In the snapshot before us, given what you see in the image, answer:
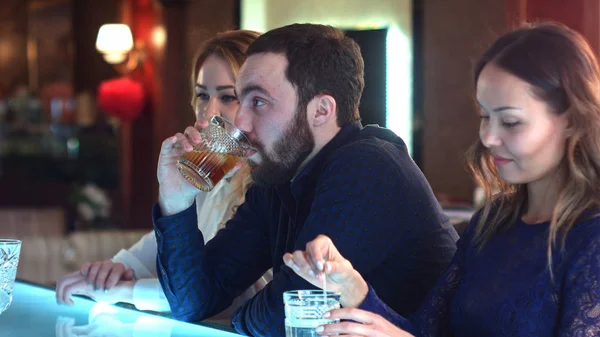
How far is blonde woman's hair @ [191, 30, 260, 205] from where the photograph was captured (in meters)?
2.49

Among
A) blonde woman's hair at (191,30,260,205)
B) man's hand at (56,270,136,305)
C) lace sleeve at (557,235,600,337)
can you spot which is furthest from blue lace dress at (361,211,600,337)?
blonde woman's hair at (191,30,260,205)

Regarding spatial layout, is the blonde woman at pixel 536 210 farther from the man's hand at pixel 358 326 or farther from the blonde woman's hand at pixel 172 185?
the blonde woman's hand at pixel 172 185

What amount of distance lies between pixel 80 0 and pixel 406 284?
9.28 metres

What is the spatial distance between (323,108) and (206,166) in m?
0.29

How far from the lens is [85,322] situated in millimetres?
1741

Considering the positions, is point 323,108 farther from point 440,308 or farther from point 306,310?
point 306,310

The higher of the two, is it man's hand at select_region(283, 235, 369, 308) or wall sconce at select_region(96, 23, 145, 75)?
wall sconce at select_region(96, 23, 145, 75)

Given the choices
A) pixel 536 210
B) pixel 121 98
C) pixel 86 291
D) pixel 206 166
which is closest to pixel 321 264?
pixel 536 210

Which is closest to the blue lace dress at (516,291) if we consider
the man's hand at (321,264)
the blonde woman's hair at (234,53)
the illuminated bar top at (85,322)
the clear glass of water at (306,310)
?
the man's hand at (321,264)

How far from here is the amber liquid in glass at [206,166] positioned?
6.03 ft

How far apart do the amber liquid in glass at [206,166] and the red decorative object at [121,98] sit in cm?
719

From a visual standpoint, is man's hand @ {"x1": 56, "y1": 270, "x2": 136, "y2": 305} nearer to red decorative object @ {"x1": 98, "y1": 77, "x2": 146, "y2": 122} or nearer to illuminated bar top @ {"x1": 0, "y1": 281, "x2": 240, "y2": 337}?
illuminated bar top @ {"x1": 0, "y1": 281, "x2": 240, "y2": 337}

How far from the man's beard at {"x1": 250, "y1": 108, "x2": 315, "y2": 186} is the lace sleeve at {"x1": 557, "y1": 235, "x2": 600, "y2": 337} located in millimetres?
707

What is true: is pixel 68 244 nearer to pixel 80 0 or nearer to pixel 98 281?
pixel 98 281
